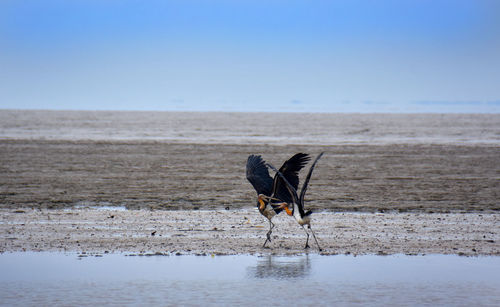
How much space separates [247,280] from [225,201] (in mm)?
6170

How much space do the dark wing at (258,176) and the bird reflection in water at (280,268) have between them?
3.40 feet

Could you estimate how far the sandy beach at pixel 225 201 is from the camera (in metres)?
10.9

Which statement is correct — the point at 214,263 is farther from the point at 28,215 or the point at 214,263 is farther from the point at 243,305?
the point at 28,215

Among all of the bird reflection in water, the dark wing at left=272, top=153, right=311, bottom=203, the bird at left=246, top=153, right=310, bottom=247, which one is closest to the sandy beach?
→ the bird reflection in water

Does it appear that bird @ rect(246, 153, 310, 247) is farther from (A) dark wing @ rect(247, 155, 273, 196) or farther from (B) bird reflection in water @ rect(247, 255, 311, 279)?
(B) bird reflection in water @ rect(247, 255, 311, 279)

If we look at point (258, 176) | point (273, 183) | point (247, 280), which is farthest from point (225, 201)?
point (247, 280)

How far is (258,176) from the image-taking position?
10445 mm

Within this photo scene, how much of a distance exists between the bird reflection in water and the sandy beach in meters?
0.45

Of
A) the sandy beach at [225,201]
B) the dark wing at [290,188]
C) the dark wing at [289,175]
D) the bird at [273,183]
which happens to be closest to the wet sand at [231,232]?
the sandy beach at [225,201]

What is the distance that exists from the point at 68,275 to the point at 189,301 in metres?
1.94

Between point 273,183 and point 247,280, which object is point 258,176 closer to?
point 273,183

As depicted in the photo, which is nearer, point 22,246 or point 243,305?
point 243,305

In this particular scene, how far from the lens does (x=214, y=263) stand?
9.69 m

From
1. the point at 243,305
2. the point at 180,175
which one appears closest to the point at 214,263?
the point at 243,305
